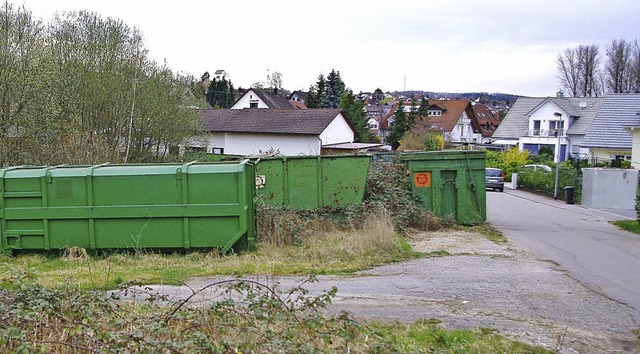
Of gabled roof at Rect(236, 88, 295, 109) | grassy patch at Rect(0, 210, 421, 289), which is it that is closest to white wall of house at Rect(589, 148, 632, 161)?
grassy patch at Rect(0, 210, 421, 289)

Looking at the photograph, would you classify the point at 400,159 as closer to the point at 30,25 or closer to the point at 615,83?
the point at 30,25

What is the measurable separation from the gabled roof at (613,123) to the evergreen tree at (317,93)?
37422 mm

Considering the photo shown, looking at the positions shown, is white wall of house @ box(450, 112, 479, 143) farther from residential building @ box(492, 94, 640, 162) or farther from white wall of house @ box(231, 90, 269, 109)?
white wall of house @ box(231, 90, 269, 109)

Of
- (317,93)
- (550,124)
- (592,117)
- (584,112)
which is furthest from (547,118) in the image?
(317,93)

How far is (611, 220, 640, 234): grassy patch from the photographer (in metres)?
16.3

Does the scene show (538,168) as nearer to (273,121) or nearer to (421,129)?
(273,121)

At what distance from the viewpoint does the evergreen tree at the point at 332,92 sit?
69125 millimetres

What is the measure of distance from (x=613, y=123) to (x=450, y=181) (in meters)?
25.1

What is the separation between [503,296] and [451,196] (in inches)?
264

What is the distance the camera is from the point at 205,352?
4.52 metres

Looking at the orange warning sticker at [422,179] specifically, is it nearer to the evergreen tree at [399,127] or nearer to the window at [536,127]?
the window at [536,127]

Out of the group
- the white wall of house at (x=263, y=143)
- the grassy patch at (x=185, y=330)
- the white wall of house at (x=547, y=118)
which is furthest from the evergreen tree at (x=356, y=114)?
the grassy patch at (x=185, y=330)

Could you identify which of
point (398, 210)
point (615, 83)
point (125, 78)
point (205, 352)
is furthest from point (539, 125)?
point (205, 352)

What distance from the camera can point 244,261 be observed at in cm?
1042
